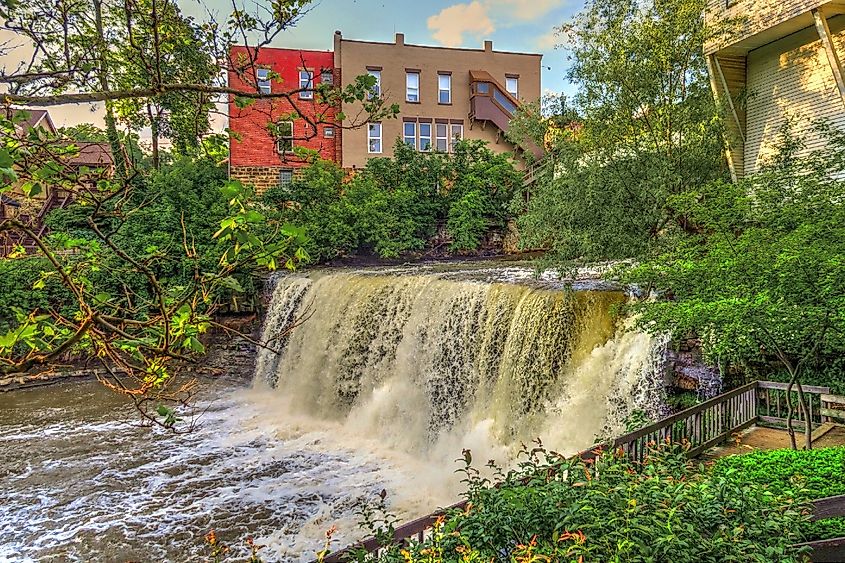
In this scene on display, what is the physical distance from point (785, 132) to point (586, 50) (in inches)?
150

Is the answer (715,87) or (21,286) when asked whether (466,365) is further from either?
(21,286)

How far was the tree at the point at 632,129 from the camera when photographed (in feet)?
32.1

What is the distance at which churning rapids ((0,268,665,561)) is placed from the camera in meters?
7.04

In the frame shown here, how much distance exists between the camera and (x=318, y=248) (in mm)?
18859

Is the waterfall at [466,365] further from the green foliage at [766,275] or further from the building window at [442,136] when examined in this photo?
the building window at [442,136]

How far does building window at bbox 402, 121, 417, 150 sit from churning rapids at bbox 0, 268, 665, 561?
12.5m

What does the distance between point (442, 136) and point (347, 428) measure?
54.0 feet

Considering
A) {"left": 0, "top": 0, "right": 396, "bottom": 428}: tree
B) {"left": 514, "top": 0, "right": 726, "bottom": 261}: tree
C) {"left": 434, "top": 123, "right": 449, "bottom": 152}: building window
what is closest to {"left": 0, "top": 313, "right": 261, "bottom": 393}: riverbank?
{"left": 514, "top": 0, "right": 726, "bottom": 261}: tree

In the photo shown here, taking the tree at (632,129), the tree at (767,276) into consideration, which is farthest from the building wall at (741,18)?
→ the tree at (767,276)

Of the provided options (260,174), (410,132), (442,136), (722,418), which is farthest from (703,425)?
(260,174)

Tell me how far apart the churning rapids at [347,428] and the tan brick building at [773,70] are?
5340 millimetres

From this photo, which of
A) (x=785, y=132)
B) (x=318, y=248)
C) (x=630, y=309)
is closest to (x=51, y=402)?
(x=318, y=248)

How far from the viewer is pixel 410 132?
2353 centimetres

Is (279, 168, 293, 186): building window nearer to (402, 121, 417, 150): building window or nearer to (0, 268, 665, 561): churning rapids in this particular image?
(402, 121, 417, 150): building window
